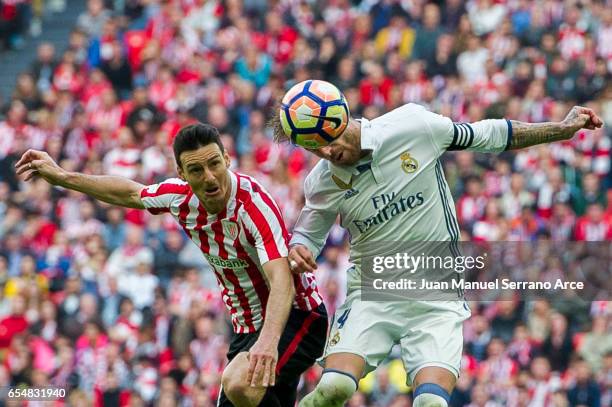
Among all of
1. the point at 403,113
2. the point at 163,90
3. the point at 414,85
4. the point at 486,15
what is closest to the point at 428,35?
the point at 486,15

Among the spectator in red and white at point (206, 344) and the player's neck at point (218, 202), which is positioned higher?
the player's neck at point (218, 202)

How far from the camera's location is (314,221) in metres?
9.04

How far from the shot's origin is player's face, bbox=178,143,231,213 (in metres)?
8.44

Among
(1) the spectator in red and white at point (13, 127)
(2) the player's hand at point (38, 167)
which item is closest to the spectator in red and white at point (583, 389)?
(2) the player's hand at point (38, 167)

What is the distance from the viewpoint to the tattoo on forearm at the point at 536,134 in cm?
898

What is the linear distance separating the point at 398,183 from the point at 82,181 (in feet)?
6.84

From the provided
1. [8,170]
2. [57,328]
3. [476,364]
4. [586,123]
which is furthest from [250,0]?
[586,123]

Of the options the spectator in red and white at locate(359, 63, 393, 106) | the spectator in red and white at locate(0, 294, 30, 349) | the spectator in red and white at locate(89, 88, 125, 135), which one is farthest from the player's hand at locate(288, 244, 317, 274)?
the spectator in red and white at locate(89, 88, 125, 135)

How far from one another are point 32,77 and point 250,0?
3.96 meters

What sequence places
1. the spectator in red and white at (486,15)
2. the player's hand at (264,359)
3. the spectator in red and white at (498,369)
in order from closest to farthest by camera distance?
the player's hand at (264,359) < the spectator in red and white at (498,369) < the spectator in red and white at (486,15)

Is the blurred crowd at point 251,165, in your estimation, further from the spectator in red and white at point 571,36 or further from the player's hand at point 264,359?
the player's hand at point 264,359

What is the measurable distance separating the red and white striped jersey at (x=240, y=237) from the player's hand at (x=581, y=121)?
2.02 metres

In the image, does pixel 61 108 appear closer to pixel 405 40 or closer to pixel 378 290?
pixel 405 40

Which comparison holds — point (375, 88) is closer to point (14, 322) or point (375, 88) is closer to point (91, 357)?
point (91, 357)
